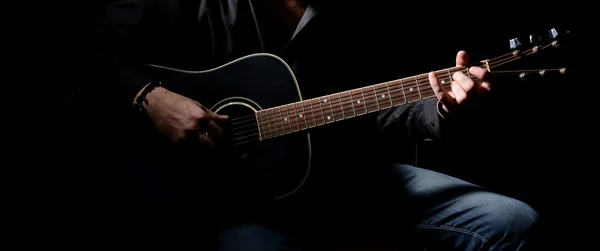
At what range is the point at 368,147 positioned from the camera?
1539 mm

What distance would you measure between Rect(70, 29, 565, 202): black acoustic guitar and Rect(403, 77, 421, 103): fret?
0.12 metres

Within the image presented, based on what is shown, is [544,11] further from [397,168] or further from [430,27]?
[397,168]

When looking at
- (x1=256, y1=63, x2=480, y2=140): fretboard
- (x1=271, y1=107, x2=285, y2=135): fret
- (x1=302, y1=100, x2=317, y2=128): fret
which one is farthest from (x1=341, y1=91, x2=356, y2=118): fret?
(x1=271, y1=107, x2=285, y2=135): fret

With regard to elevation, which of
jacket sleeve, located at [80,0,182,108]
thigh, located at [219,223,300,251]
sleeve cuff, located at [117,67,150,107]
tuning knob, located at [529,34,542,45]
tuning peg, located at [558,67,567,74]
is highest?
jacket sleeve, located at [80,0,182,108]

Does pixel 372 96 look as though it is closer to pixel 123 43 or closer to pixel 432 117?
pixel 432 117

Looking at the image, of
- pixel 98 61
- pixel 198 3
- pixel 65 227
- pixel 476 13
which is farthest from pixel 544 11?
pixel 65 227

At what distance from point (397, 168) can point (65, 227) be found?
1379 millimetres

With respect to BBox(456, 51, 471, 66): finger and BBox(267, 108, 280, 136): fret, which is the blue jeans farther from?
BBox(456, 51, 471, 66): finger

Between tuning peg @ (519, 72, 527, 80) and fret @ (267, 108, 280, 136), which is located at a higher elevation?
fret @ (267, 108, 280, 136)

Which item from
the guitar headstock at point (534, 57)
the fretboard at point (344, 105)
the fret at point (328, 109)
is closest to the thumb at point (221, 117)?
the fretboard at point (344, 105)

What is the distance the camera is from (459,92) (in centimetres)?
104

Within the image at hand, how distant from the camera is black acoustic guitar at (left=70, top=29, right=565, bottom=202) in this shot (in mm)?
1207

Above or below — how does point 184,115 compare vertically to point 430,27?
below

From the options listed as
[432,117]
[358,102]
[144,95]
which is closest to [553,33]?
[432,117]
